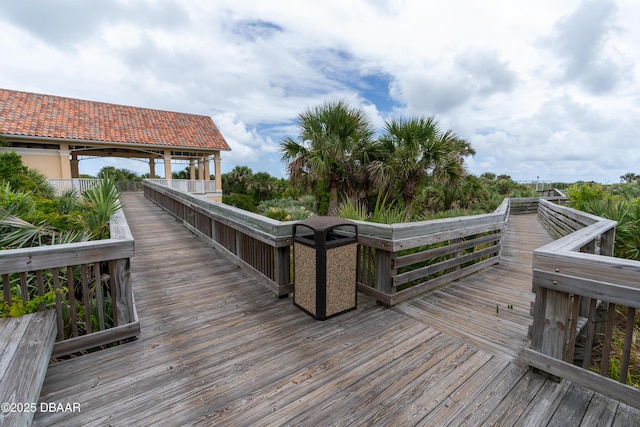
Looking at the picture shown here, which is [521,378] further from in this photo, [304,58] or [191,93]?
[191,93]

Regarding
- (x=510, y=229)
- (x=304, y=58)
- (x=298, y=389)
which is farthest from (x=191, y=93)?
(x=298, y=389)

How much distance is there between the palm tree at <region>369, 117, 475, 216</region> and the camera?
9148mm

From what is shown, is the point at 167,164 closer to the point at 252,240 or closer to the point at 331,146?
the point at 331,146

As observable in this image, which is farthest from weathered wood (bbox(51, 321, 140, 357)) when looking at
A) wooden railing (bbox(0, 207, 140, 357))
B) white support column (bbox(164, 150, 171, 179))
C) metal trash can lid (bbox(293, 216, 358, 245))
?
white support column (bbox(164, 150, 171, 179))

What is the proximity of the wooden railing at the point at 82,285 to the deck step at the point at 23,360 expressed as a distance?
0.58ft

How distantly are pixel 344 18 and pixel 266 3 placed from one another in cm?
186

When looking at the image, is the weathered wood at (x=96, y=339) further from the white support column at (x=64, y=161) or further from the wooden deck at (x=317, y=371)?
the white support column at (x=64, y=161)

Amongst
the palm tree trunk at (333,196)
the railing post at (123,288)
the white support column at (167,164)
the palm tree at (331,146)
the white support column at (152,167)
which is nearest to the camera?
the railing post at (123,288)

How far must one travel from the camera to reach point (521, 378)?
2.21 meters

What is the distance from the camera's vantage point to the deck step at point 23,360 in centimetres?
144

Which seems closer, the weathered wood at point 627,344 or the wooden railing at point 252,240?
the weathered wood at point 627,344

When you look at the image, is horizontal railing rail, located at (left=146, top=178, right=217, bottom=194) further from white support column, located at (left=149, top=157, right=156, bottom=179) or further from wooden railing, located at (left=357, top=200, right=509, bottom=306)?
wooden railing, located at (left=357, top=200, right=509, bottom=306)

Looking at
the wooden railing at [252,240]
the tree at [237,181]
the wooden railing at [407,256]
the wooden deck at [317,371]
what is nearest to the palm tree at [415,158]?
the wooden railing at [407,256]

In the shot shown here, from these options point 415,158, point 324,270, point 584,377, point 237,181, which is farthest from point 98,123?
point 584,377
